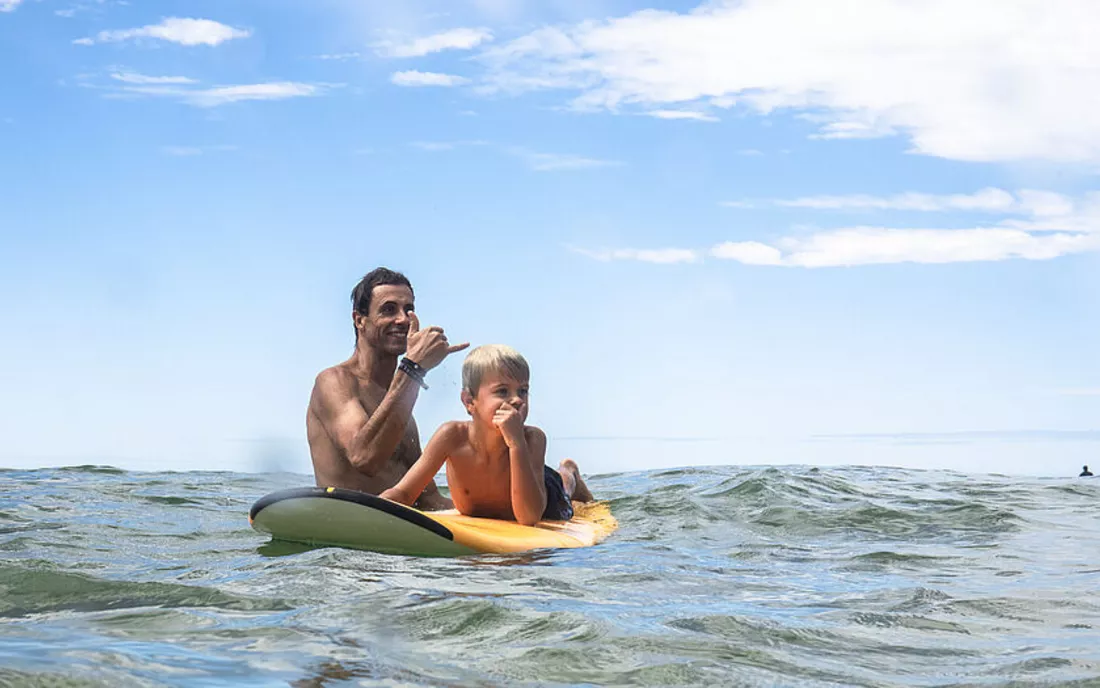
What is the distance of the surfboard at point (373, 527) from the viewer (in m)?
5.59

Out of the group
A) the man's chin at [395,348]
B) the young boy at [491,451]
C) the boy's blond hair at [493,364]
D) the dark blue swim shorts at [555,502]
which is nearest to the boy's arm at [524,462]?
the young boy at [491,451]

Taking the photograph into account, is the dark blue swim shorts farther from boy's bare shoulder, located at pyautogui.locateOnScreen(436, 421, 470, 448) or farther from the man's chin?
the man's chin

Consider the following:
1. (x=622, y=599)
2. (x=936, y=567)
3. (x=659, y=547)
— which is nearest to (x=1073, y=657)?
(x=622, y=599)

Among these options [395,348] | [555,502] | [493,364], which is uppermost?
[395,348]

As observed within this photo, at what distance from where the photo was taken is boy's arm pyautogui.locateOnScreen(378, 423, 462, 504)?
20.1ft

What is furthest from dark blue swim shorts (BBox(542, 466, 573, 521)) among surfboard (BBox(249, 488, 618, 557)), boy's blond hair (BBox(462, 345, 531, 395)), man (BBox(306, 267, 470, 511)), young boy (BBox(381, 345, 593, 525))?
boy's blond hair (BBox(462, 345, 531, 395))

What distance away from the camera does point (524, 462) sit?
6066 millimetres

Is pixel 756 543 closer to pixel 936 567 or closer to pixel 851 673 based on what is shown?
pixel 936 567

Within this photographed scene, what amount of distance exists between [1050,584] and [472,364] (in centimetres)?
324

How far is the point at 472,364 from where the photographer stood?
6113 mm

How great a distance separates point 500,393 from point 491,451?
447 mm

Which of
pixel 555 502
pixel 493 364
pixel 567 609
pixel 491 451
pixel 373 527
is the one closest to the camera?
pixel 567 609

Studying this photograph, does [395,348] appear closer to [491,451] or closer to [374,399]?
[374,399]

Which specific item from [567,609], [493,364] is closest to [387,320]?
[493,364]
